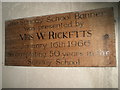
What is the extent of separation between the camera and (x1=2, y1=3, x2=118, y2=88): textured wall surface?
3.89ft

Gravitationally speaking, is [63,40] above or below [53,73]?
above

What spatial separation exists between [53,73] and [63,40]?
37cm

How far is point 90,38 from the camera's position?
4.01 ft

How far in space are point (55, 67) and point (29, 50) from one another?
358mm

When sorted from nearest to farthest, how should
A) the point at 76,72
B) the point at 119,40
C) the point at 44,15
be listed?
the point at 119,40
the point at 76,72
the point at 44,15

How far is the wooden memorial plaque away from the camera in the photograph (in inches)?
46.6

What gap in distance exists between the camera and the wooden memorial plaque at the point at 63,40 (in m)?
1.18

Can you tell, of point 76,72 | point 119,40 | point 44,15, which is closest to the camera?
point 119,40

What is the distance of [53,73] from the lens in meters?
1.31

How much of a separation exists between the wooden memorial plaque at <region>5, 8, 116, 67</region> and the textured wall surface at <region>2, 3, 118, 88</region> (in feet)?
0.16

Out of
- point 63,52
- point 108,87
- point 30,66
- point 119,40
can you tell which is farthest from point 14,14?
point 108,87

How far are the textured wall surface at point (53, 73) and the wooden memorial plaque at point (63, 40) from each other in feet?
0.16

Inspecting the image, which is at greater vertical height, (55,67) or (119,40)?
(119,40)

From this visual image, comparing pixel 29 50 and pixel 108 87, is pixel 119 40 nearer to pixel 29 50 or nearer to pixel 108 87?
pixel 108 87
